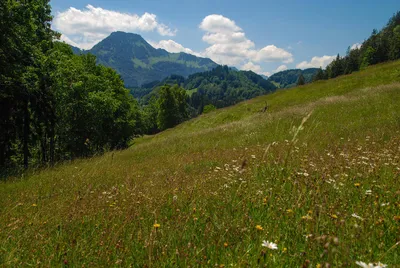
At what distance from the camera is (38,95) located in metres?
16.5

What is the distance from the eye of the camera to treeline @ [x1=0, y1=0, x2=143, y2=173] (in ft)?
42.4

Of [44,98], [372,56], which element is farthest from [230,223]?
[372,56]

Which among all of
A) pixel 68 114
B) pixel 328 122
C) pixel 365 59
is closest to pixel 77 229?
pixel 328 122

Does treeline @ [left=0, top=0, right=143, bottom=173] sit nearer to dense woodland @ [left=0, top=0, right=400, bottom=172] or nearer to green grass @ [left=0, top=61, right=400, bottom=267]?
dense woodland @ [left=0, top=0, right=400, bottom=172]

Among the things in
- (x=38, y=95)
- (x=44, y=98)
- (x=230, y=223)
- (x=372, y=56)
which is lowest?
(x=230, y=223)

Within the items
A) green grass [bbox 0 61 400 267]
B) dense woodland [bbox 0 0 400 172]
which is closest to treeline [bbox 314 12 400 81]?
dense woodland [bbox 0 0 400 172]

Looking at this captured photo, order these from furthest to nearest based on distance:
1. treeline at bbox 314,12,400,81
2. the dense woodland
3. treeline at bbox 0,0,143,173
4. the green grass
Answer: treeline at bbox 314,12,400,81 → the dense woodland → treeline at bbox 0,0,143,173 → the green grass

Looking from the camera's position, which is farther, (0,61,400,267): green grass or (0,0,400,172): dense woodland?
(0,0,400,172): dense woodland

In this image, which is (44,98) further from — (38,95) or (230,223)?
(230,223)

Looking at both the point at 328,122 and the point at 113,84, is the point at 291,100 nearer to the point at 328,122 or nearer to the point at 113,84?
the point at 328,122

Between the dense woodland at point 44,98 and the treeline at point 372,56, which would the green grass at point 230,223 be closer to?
the dense woodland at point 44,98

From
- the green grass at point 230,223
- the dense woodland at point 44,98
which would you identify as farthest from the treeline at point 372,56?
the green grass at point 230,223

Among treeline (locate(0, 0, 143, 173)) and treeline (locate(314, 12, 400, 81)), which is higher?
treeline (locate(314, 12, 400, 81))

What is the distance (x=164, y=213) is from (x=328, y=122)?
507 inches
